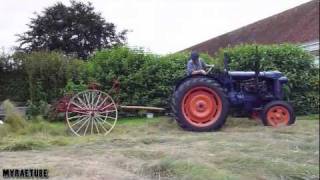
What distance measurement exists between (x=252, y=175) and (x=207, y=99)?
5.40 metres

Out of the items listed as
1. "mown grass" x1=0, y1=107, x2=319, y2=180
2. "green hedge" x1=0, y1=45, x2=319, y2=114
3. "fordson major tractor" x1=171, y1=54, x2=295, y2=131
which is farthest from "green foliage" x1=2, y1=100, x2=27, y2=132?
"green hedge" x1=0, y1=45, x2=319, y2=114

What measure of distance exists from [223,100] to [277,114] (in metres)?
1.07

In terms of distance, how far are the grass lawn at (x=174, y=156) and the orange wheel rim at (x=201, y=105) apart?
5.35ft

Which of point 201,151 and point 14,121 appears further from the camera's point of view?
point 14,121

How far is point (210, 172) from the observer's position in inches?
198

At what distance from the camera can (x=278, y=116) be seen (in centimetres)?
1048

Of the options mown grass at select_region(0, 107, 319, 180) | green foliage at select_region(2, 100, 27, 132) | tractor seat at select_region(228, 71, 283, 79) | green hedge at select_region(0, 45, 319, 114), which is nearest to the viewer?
mown grass at select_region(0, 107, 319, 180)

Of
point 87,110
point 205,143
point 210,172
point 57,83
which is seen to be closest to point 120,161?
point 210,172

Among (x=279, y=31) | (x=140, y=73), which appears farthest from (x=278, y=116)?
(x=279, y=31)

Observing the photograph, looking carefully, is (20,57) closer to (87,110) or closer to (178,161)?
(87,110)

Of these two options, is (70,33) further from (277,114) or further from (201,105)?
(277,114)

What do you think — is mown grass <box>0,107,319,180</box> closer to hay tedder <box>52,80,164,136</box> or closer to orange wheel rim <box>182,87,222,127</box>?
hay tedder <box>52,80,164,136</box>

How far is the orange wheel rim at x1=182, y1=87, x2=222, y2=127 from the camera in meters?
10.3

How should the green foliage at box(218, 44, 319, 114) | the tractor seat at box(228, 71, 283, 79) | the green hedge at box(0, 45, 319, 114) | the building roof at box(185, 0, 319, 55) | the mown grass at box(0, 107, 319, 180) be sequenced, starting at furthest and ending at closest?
1. the green hedge at box(0, 45, 319, 114)
2. the green foliage at box(218, 44, 319, 114)
3. the building roof at box(185, 0, 319, 55)
4. the tractor seat at box(228, 71, 283, 79)
5. the mown grass at box(0, 107, 319, 180)
